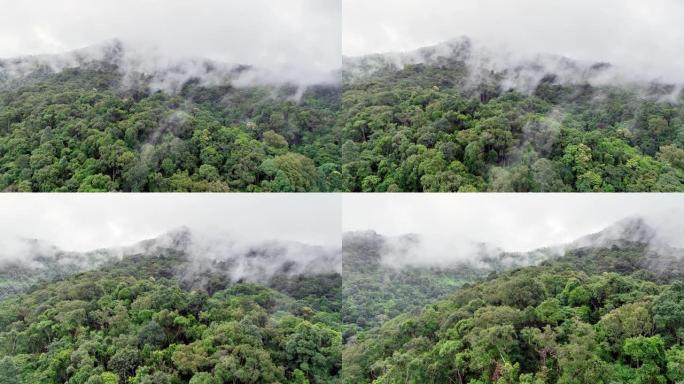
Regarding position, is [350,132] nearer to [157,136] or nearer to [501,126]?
[501,126]

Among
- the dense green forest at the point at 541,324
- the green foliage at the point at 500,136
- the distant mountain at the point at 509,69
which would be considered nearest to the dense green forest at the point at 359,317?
the dense green forest at the point at 541,324

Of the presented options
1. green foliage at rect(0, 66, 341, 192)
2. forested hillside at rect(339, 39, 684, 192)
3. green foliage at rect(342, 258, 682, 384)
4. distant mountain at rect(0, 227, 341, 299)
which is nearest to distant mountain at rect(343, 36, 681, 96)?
forested hillside at rect(339, 39, 684, 192)

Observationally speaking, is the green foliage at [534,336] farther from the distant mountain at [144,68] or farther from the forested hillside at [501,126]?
the distant mountain at [144,68]

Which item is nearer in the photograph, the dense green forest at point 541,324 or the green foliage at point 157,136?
the dense green forest at point 541,324

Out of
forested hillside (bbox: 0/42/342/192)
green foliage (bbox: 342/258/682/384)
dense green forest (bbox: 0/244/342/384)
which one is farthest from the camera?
forested hillside (bbox: 0/42/342/192)

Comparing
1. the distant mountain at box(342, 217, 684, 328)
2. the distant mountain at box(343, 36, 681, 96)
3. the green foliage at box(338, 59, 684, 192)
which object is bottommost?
the distant mountain at box(342, 217, 684, 328)

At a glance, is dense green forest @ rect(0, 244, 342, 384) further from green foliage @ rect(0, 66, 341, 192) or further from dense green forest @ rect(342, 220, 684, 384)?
green foliage @ rect(0, 66, 341, 192)

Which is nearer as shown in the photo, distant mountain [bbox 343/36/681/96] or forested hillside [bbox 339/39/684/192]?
forested hillside [bbox 339/39/684/192]

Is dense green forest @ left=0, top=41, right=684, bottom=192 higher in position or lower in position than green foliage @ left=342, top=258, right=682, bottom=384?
higher
